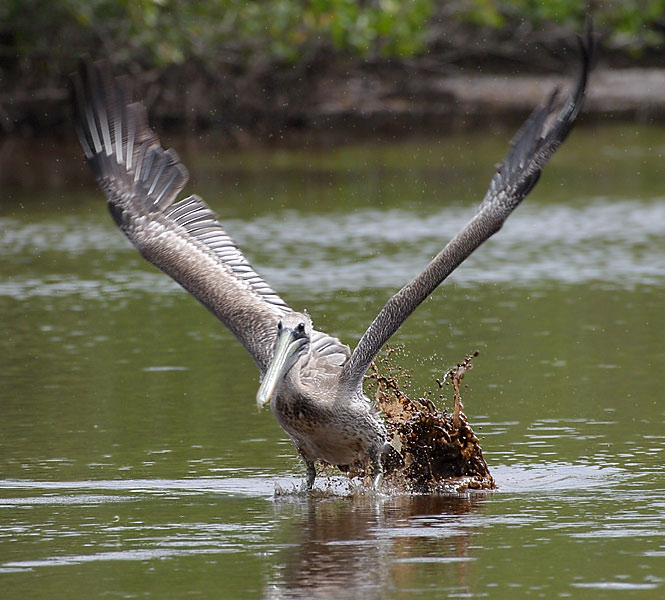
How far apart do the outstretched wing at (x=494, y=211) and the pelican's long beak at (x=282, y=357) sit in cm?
42

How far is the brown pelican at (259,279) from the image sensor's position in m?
8.47

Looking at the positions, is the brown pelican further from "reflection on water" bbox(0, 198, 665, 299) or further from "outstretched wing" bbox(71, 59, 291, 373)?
"reflection on water" bbox(0, 198, 665, 299)

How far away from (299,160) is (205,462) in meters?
18.4

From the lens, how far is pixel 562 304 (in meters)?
14.4

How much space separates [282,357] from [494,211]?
1.49m

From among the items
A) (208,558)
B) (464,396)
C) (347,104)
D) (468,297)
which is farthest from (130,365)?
(347,104)

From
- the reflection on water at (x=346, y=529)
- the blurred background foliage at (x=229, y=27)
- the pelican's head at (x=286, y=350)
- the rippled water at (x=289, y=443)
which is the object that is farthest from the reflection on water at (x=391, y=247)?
the blurred background foliage at (x=229, y=27)

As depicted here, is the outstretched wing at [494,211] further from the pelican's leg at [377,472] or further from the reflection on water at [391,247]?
the reflection on water at [391,247]

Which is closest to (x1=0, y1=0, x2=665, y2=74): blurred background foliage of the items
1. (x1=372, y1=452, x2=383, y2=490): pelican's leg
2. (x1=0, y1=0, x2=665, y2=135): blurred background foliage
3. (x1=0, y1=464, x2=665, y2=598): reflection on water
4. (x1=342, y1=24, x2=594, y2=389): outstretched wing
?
(x1=0, y1=0, x2=665, y2=135): blurred background foliage

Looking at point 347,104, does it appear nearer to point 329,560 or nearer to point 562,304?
point 562,304

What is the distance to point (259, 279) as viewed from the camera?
9898mm

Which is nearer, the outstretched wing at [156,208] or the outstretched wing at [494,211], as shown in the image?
the outstretched wing at [494,211]

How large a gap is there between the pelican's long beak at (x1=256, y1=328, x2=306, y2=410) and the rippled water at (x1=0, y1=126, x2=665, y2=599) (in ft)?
2.23

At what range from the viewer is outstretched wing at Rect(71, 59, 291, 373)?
374 inches
